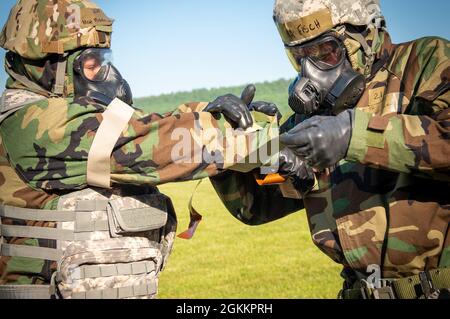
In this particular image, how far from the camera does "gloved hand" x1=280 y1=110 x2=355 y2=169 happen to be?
3.69 metres

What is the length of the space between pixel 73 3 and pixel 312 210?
2.42 m

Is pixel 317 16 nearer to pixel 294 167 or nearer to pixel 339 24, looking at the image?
pixel 339 24

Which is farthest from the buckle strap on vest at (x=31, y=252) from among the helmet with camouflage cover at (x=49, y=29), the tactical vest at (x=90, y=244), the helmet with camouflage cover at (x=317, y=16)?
the helmet with camouflage cover at (x=317, y=16)

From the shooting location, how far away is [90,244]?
4566mm

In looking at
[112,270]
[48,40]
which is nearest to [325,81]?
[112,270]

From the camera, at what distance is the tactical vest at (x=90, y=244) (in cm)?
452

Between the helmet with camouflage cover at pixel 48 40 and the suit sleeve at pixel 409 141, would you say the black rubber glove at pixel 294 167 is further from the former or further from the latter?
the helmet with camouflage cover at pixel 48 40

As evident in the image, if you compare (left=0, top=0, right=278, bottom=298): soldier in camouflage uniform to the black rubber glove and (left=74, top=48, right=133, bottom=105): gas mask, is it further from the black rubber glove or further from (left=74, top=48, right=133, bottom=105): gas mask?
the black rubber glove

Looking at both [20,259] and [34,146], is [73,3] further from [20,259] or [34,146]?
[20,259]

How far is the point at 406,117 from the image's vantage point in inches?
150

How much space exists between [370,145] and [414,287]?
0.98 metres

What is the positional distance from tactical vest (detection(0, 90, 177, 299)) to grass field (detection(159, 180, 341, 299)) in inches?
233

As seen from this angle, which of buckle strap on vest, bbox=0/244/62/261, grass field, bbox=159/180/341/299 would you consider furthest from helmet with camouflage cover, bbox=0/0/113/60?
A: grass field, bbox=159/180/341/299

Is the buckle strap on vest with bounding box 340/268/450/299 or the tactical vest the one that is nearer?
the buckle strap on vest with bounding box 340/268/450/299
